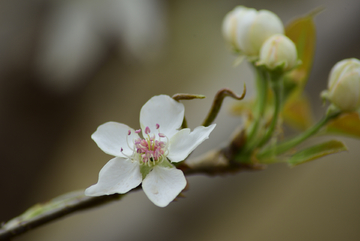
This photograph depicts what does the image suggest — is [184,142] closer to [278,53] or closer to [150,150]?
[150,150]

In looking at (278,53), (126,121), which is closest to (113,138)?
(278,53)

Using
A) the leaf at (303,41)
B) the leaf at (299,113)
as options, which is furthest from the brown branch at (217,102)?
the leaf at (299,113)

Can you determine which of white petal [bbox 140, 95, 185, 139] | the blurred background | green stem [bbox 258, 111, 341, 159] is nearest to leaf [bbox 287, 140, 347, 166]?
green stem [bbox 258, 111, 341, 159]

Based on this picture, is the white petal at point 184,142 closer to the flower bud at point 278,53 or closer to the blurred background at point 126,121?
the flower bud at point 278,53

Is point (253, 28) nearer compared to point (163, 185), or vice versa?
point (163, 185)

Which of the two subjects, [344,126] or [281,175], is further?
[281,175]

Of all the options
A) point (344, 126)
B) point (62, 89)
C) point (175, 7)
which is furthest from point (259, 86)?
point (175, 7)

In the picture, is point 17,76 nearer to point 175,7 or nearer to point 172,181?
point 175,7
